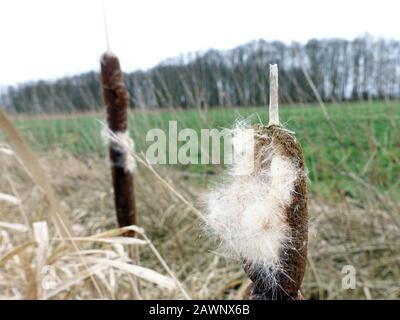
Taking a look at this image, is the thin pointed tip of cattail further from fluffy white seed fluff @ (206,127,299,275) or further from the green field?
fluffy white seed fluff @ (206,127,299,275)

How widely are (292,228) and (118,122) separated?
0.74 meters

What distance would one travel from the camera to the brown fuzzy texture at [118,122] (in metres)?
1.00

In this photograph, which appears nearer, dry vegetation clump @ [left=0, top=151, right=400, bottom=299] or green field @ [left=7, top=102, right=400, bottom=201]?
dry vegetation clump @ [left=0, top=151, right=400, bottom=299]

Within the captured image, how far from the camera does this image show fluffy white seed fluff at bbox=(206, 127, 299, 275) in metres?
0.34

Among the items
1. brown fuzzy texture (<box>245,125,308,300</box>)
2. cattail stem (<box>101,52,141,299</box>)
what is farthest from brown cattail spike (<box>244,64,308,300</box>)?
cattail stem (<box>101,52,141,299</box>)

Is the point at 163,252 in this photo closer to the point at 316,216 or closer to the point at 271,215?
the point at 316,216

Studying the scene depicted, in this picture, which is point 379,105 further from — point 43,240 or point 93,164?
point 93,164

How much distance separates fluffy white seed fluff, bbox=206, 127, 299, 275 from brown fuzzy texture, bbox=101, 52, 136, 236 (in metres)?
0.66

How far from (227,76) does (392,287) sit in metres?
1.55

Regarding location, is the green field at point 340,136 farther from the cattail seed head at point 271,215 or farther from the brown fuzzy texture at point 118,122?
the cattail seed head at point 271,215

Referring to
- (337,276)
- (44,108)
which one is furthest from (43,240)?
(44,108)

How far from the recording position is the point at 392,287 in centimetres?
191

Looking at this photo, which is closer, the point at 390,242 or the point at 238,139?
the point at 238,139

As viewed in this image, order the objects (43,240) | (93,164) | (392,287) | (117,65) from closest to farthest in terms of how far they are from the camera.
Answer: (43,240) < (117,65) < (392,287) < (93,164)
